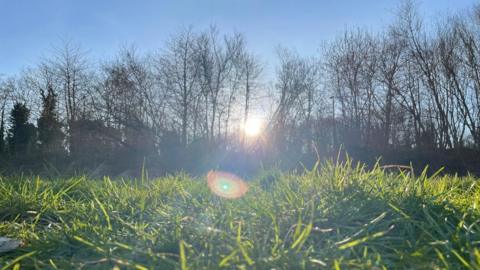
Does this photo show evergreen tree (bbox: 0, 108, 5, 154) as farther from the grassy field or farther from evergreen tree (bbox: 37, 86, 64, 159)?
the grassy field

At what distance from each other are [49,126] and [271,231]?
24.1 metres

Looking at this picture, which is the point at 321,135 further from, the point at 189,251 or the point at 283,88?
the point at 189,251

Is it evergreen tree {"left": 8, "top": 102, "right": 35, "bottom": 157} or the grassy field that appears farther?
evergreen tree {"left": 8, "top": 102, "right": 35, "bottom": 157}

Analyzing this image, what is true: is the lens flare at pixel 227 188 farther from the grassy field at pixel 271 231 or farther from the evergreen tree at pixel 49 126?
the evergreen tree at pixel 49 126

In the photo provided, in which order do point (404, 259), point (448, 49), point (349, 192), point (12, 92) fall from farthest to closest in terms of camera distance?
point (12, 92), point (448, 49), point (349, 192), point (404, 259)

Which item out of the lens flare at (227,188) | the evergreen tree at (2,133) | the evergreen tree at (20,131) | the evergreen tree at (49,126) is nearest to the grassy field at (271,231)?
the lens flare at (227,188)

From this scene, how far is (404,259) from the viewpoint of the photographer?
4.39 feet

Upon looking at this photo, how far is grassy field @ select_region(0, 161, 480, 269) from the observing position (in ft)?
4.47

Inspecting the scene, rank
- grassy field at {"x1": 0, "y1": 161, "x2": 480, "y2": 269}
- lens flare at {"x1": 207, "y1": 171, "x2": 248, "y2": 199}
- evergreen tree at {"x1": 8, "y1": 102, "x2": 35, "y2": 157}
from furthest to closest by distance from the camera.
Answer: evergreen tree at {"x1": 8, "y1": 102, "x2": 35, "y2": 157}, lens flare at {"x1": 207, "y1": 171, "x2": 248, "y2": 199}, grassy field at {"x1": 0, "y1": 161, "x2": 480, "y2": 269}

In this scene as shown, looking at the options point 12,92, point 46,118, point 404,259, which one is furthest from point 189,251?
point 12,92

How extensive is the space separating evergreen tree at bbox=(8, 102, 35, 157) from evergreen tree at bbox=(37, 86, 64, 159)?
2.24 feet

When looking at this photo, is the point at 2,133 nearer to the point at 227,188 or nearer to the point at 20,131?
the point at 20,131

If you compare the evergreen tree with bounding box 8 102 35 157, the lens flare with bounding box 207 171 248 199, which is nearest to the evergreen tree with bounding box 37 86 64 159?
the evergreen tree with bounding box 8 102 35 157

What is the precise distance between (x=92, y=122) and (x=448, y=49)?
19.5 metres
